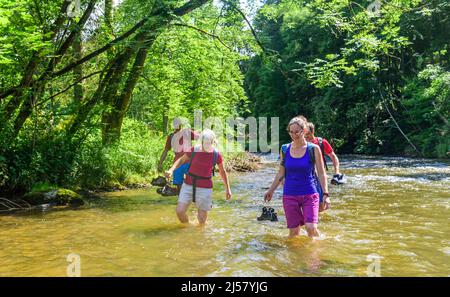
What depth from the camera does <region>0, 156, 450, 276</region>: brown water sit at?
569cm

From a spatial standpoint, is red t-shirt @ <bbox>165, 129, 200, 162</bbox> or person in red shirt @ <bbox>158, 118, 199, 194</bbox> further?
red t-shirt @ <bbox>165, 129, 200, 162</bbox>

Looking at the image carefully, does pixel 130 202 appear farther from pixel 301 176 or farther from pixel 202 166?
pixel 301 176

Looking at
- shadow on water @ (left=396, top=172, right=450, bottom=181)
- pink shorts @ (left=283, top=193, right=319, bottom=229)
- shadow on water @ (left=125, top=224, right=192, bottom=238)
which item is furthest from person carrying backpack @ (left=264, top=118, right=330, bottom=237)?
shadow on water @ (left=396, top=172, right=450, bottom=181)

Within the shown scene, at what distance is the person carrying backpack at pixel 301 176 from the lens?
6457 millimetres

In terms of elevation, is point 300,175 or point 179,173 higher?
point 300,175

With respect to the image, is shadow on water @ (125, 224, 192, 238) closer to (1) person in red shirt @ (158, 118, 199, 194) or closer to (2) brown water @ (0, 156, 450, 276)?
(2) brown water @ (0, 156, 450, 276)

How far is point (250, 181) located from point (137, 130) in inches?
240

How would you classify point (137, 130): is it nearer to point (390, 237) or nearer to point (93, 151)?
point (93, 151)

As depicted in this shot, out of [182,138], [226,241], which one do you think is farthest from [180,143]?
[226,241]

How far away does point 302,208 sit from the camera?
264 inches

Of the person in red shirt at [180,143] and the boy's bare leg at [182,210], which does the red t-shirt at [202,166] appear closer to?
the boy's bare leg at [182,210]

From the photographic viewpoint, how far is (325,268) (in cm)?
567

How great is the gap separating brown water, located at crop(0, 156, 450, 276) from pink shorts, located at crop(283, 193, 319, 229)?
0.44 meters

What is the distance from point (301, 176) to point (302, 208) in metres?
0.53
